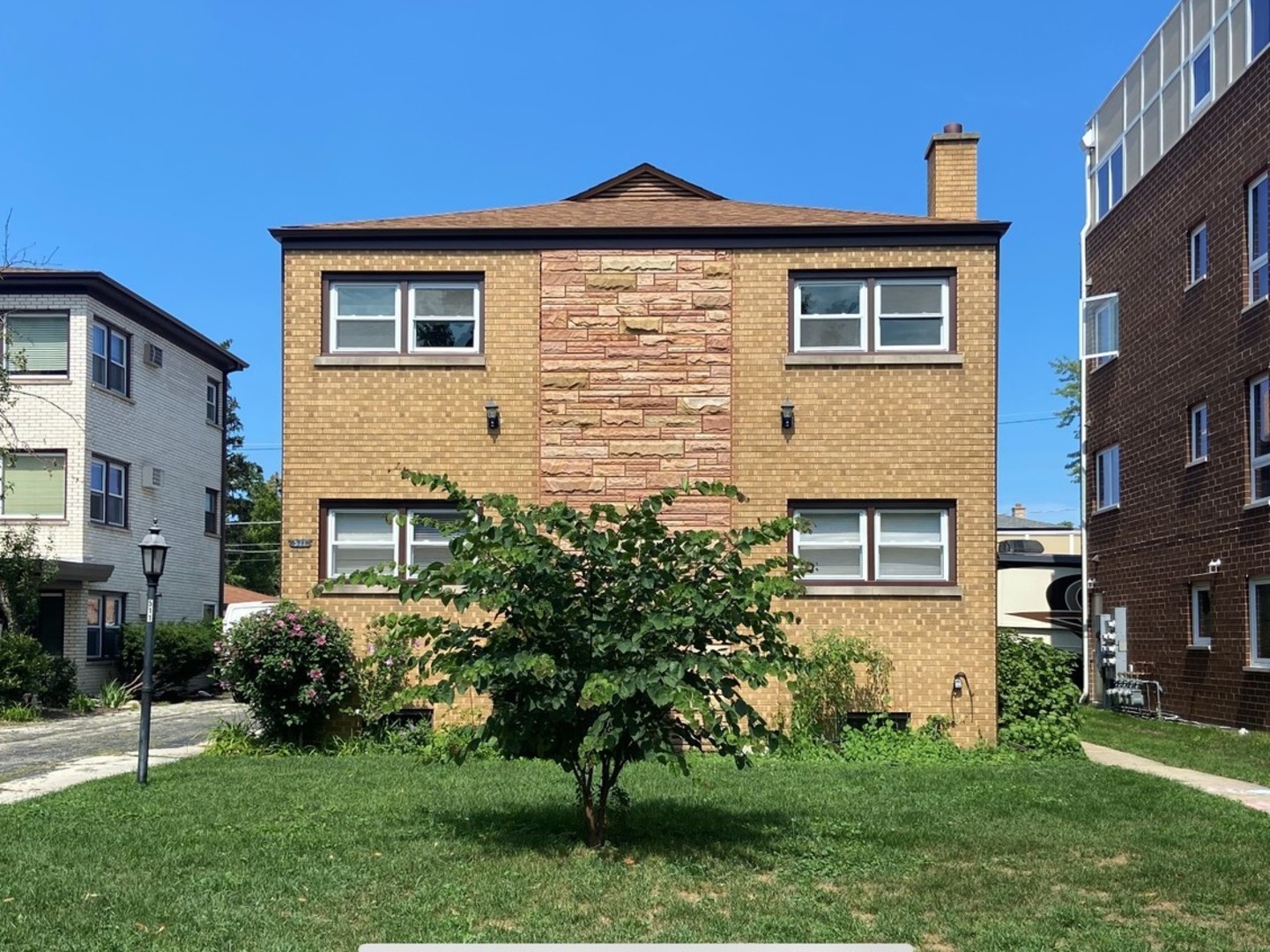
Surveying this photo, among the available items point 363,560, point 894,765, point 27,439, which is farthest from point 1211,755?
point 27,439

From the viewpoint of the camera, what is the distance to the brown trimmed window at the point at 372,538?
49.9 ft

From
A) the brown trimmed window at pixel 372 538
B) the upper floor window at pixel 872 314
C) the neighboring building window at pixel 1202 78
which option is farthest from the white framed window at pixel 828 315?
the neighboring building window at pixel 1202 78

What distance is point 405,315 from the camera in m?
15.4

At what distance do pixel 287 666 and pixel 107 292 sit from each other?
15.9 metres

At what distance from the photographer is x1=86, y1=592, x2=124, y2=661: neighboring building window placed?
87.1 feet

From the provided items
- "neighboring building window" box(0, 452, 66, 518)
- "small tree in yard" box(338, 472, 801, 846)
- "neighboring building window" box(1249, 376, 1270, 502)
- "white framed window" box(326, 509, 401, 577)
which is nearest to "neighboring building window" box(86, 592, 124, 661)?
"neighboring building window" box(0, 452, 66, 518)

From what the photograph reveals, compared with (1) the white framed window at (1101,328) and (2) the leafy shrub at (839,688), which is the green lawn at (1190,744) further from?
(1) the white framed window at (1101,328)

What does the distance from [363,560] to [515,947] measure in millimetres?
10646

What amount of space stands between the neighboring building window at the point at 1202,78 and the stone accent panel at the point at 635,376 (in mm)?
11039

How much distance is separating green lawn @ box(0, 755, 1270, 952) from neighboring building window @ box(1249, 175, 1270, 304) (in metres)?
9.89

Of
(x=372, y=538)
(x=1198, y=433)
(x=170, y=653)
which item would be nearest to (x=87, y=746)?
(x=372, y=538)

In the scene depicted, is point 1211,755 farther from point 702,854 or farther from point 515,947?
point 515,947

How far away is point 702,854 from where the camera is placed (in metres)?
8.37

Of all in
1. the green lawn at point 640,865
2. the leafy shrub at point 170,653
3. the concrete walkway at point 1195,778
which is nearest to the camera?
the green lawn at point 640,865
